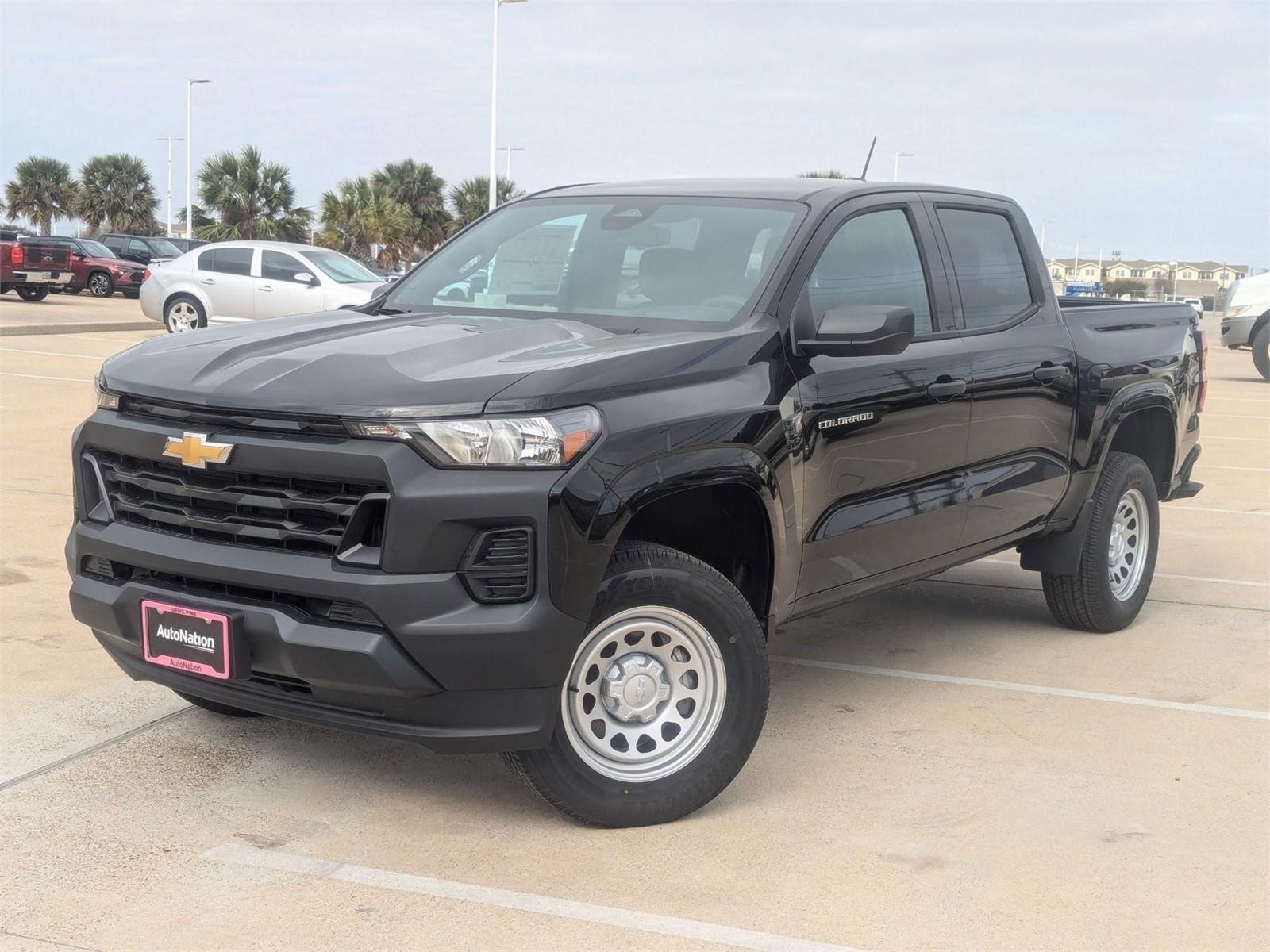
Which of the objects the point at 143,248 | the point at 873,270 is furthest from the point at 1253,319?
the point at 143,248

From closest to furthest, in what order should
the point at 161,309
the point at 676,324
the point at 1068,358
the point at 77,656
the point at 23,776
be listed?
the point at 23,776 → the point at 676,324 → the point at 77,656 → the point at 1068,358 → the point at 161,309

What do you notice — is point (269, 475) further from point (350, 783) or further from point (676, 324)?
point (676, 324)

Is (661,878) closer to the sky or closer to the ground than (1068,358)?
closer to the ground

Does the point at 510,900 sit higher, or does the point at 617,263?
the point at 617,263

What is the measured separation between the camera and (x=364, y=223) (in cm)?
5425

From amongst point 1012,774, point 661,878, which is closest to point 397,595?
point 661,878

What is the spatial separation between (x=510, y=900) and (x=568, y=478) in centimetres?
105

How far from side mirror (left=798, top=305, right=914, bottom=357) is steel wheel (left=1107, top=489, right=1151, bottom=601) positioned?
2484 mm

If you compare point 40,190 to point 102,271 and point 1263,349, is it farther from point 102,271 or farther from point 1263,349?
point 1263,349

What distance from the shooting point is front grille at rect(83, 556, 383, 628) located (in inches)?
141

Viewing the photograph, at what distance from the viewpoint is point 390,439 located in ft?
11.7

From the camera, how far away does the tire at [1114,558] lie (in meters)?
6.20

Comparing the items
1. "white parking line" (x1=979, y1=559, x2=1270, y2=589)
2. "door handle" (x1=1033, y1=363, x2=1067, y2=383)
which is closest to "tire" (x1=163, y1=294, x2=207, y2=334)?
"white parking line" (x1=979, y1=559, x2=1270, y2=589)

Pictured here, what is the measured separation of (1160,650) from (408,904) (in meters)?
3.90
